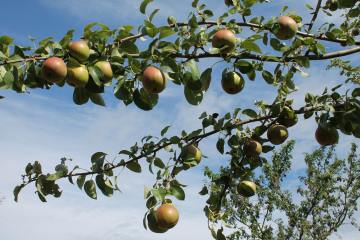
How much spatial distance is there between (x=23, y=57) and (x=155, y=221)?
3.62 ft

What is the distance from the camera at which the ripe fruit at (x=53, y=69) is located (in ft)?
7.48

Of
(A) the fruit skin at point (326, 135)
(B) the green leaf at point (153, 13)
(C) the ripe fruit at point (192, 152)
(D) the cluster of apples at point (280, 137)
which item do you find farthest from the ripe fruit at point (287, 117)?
(B) the green leaf at point (153, 13)

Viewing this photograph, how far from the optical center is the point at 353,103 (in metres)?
2.58

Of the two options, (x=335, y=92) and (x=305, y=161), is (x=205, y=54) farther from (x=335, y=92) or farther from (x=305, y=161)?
(x=305, y=161)

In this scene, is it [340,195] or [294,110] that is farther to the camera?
[340,195]

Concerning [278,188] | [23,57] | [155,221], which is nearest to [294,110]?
[155,221]

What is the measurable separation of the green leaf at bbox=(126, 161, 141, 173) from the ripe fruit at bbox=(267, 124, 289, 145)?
87 centimetres

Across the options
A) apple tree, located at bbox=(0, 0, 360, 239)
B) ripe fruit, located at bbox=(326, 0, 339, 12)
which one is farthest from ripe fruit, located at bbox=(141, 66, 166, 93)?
ripe fruit, located at bbox=(326, 0, 339, 12)

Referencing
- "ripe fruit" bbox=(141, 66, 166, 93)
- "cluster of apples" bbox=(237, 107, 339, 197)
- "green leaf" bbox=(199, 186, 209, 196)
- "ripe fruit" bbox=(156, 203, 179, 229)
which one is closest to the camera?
"ripe fruit" bbox=(141, 66, 166, 93)

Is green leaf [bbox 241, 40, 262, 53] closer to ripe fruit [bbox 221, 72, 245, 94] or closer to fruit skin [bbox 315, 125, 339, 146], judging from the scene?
ripe fruit [bbox 221, 72, 245, 94]

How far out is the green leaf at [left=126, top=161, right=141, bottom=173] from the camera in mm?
3066

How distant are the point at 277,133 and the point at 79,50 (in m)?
1.39

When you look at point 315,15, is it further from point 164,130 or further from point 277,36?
point 164,130

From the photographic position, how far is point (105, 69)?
7.79ft
